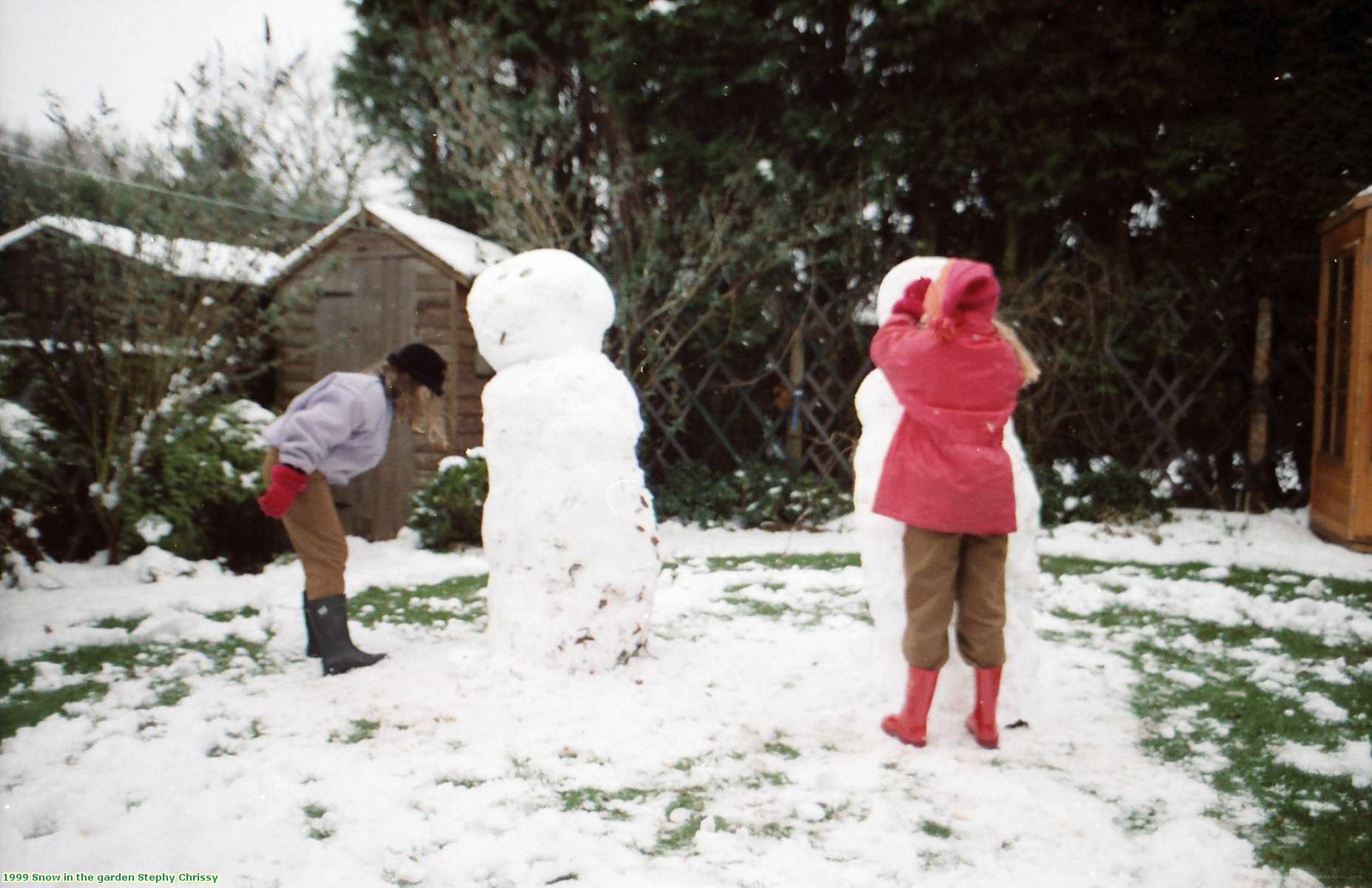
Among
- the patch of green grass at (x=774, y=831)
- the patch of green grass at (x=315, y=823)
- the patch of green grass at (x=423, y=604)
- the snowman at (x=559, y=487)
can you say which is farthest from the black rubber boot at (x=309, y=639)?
the patch of green grass at (x=774, y=831)

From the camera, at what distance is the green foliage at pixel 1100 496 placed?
7.22 metres

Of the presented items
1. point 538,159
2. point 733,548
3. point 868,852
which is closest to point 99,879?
point 868,852

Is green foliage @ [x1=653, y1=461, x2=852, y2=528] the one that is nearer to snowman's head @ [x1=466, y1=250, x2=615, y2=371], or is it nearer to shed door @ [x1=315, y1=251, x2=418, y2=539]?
shed door @ [x1=315, y1=251, x2=418, y2=539]

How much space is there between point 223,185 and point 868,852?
6794mm

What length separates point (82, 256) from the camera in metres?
6.05

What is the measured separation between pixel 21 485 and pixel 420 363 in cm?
329

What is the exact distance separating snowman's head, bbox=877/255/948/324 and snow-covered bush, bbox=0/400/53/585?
4.97 m

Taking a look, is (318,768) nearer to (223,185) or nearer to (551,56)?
(223,185)

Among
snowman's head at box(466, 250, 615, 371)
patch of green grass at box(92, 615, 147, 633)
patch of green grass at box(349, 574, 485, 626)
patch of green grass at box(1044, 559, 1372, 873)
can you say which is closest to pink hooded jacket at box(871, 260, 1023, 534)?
patch of green grass at box(1044, 559, 1372, 873)

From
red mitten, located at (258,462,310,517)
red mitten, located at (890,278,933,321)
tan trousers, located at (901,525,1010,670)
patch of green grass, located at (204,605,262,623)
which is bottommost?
patch of green grass, located at (204,605,262,623)

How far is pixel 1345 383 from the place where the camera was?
21.0ft

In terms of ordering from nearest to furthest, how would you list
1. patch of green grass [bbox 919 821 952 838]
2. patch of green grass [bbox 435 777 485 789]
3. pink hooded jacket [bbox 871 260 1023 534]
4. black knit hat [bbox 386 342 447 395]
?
patch of green grass [bbox 919 821 952 838]
patch of green grass [bbox 435 777 485 789]
pink hooded jacket [bbox 871 260 1023 534]
black knit hat [bbox 386 342 447 395]

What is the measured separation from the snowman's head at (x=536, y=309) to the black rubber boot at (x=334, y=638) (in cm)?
120

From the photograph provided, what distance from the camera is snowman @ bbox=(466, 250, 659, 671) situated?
365 centimetres
